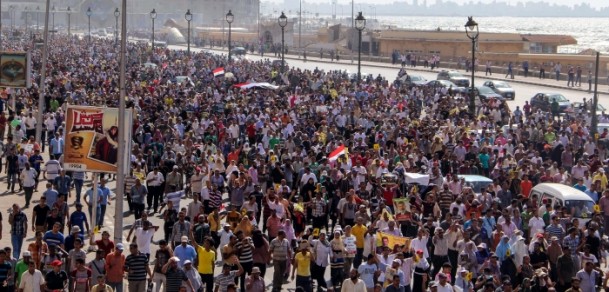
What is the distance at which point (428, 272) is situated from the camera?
17.8m

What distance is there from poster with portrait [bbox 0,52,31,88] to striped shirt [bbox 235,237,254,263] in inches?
788

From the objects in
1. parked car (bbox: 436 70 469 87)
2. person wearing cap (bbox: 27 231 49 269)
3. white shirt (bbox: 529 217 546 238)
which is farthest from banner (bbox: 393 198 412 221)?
parked car (bbox: 436 70 469 87)

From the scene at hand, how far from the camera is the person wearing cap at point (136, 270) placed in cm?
1627

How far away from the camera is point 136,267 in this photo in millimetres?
16266

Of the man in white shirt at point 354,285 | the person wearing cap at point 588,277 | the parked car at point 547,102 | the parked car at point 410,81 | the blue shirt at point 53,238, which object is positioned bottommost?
the person wearing cap at point 588,277

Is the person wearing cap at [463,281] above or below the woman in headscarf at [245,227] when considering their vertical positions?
below

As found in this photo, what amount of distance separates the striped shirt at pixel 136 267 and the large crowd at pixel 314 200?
19 millimetres

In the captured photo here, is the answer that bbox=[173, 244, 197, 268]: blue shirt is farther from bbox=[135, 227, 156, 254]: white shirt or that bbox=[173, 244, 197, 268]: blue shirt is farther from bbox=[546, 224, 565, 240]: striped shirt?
bbox=[546, 224, 565, 240]: striped shirt

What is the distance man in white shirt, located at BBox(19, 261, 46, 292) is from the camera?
15.3 metres

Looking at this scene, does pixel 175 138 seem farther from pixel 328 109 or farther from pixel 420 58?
pixel 420 58

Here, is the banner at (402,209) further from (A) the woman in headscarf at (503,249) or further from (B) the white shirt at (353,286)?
(B) the white shirt at (353,286)

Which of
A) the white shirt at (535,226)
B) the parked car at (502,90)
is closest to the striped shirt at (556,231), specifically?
the white shirt at (535,226)

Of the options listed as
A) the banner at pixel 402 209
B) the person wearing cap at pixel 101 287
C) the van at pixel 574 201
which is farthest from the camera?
the van at pixel 574 201

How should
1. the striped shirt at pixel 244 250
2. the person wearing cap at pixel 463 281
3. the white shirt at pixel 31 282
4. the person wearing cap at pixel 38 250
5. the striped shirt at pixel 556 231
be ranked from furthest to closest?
the striped shirt at pixel 556 231
the striped shirt at pixel 244 250
the person wearing cap at pixel 38 250
the person wearing cap at pixel 463 281
the white shirt at pixel 31 282
